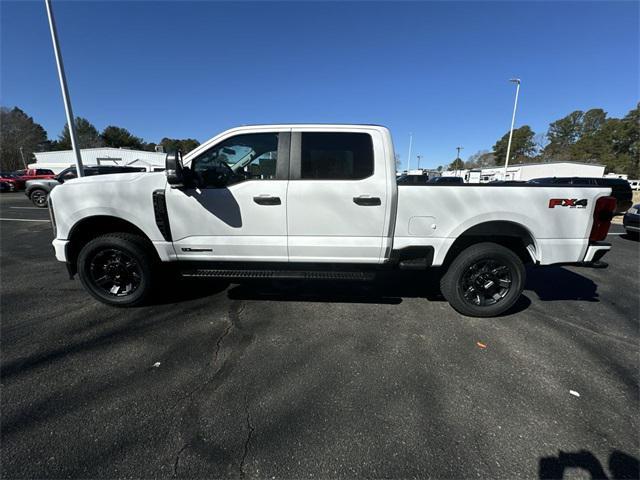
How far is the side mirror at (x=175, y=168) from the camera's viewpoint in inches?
112

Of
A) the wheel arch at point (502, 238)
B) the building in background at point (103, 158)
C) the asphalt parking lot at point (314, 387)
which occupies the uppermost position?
the building in background at point (103, 158)

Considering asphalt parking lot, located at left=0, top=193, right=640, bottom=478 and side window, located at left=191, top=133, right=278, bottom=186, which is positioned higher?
side window, located at left=191, top=133, right=278, bottom=186

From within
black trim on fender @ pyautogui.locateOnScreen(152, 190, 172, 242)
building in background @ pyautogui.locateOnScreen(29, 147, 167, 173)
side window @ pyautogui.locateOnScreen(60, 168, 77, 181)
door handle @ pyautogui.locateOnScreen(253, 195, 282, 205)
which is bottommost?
black trim on fender @ pyautogui.locateOnScreen(152, 190, 172, 242)

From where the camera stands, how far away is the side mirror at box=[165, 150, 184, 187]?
2844 millimetres

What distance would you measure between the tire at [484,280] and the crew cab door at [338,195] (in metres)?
0.99

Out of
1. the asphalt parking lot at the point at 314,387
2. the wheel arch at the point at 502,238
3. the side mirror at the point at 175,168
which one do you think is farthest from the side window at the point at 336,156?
the asphalt parking lot at the point at 314,387

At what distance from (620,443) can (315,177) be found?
3170 millimetres

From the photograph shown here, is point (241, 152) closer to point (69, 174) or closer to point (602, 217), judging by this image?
point (602, 217)

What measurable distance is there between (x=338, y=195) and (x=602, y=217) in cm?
291

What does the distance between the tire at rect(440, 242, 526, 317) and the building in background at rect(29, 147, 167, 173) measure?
1921 inches

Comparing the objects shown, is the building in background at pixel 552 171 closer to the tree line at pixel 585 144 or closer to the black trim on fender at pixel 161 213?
the tree line at pixel 585 144

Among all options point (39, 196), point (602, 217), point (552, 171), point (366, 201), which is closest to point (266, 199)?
point (366, 201)

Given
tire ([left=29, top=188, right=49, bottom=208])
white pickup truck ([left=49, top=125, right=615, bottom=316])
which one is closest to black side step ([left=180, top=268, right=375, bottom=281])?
white pickup truck ([left=49, top=125, right=615, bottom=316])

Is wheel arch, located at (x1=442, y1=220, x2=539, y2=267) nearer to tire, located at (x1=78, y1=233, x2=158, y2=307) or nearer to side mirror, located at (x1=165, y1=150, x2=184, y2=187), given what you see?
side mirror, located at (x1=165, y1=150, x2=184, y2=187)
